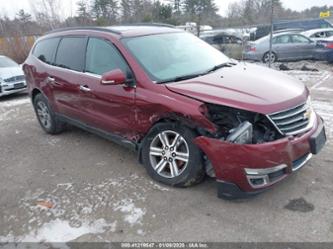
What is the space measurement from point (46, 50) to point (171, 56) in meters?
2.65

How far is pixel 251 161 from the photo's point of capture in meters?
2.87

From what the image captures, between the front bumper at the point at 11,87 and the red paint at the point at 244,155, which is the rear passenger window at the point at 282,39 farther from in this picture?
the red paint at the point at 244,155

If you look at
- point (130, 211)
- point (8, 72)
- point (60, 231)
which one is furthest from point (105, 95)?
point (8, 72)

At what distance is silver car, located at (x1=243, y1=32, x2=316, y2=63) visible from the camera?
1315cm

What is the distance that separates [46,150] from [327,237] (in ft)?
13.5

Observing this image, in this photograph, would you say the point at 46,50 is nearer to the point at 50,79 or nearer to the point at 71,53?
the point at 50,79

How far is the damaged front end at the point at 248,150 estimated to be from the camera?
288cm

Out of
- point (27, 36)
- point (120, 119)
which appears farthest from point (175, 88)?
point (27, 36)

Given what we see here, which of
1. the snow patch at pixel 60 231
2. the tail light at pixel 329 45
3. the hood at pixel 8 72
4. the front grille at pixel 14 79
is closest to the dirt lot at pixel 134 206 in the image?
the snow patch at pixel 60 231

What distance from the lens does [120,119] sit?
3.93m

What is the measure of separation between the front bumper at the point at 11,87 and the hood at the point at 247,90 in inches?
311

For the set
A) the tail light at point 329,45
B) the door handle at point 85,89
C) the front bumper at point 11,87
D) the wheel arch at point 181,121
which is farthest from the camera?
the tail light at point 329,45

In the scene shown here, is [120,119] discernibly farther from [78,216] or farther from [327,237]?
[327,237]

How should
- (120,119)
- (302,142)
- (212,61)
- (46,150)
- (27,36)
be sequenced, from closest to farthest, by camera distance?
(302,142) → (120,119) → (212,61) → (46,150) → (27,36)
